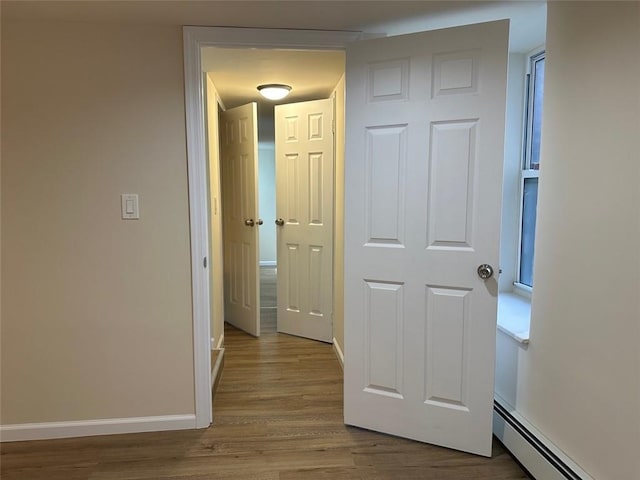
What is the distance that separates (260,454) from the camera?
6.53ft

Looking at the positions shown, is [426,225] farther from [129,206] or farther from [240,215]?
[240,215]

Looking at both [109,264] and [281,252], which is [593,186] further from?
[281,252]

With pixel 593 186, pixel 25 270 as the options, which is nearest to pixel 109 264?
pixel 25 270

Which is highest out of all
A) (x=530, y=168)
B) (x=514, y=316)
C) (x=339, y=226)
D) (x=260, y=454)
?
(x=530, y=168)

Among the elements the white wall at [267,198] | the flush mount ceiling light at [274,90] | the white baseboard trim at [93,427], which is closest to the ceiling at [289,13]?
the flush mount ceiling light at [274,90]

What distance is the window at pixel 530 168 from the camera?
237 cm

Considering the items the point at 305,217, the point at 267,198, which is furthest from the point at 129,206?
the point at 267,198

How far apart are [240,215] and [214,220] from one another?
52cm

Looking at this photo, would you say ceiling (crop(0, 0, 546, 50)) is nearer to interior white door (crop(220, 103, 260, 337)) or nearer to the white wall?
interior white door (crop(220, 103, 260, 337))

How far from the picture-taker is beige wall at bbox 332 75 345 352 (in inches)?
117

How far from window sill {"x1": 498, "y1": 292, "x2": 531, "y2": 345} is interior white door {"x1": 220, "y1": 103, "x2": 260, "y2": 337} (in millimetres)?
1956

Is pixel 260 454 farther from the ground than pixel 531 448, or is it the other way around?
pixel 531 448

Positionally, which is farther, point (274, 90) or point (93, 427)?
point (274, 90)

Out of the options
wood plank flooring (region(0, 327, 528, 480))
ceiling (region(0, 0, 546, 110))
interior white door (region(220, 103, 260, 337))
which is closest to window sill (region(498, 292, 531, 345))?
wood plank flooring (region(0, 327, 528, 480))
